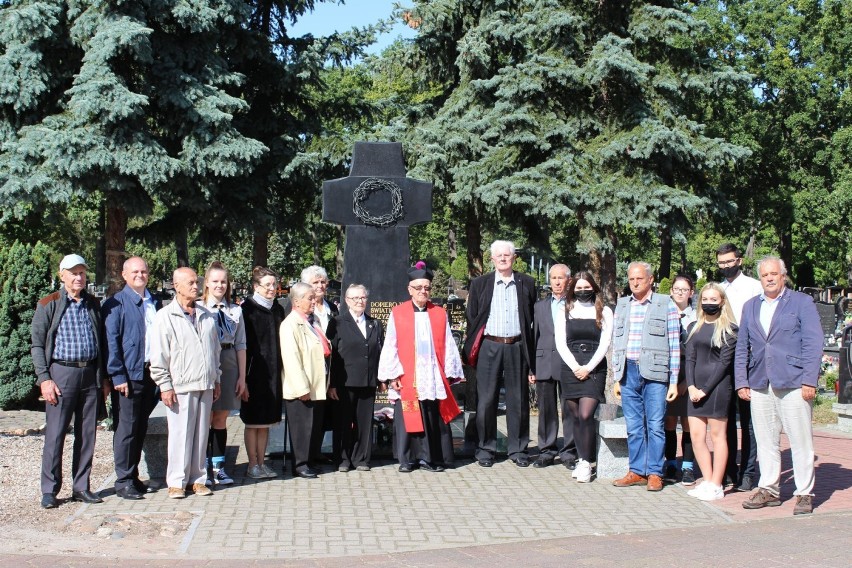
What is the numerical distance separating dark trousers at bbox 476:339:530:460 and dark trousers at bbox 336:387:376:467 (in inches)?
41.5

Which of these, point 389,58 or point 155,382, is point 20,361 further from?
point 389,58

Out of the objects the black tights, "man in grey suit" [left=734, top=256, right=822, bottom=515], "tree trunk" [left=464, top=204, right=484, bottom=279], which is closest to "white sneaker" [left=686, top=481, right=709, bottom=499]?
"man in grey suit" [left=734, top=256, right=822, bottom=515]

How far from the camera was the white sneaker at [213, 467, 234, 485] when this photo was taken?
8.08m

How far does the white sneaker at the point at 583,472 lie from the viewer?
27.3ft

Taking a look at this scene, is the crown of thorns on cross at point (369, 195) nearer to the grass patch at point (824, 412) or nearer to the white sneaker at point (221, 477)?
the white sneaker at point (221, 477)

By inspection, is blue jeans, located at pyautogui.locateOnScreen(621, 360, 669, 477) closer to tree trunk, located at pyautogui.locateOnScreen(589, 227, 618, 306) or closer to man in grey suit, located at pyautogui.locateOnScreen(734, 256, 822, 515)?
man in grey suit, located at pyautogui.locateOnScreen(734, 256, 822, 515)

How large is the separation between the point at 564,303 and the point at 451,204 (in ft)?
44.5

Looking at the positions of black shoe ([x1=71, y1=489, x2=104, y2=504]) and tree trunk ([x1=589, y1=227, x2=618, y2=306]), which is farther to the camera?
tree trunk ([x1=589, y1=227, x2=618, y2=306])

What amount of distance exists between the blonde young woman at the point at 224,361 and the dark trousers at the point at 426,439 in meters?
1.58

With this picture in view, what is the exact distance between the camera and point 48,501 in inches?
284

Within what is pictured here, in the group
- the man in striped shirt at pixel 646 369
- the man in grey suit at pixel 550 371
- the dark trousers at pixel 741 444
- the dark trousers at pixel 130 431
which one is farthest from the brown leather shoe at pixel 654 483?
the dark trousers at pixel 130 431

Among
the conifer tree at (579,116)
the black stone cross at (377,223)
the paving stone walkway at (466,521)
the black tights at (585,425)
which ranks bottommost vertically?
the paving stone walkway at (466,521)

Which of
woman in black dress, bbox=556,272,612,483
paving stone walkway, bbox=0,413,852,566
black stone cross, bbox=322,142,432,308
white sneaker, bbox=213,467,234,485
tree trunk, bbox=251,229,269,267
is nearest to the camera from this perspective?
paving stone walkway, bbox=0,413,852,566

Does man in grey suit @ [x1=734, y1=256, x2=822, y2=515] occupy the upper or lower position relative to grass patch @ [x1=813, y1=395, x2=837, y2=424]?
upper
